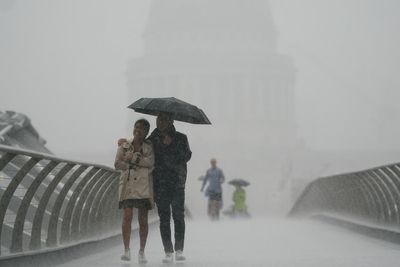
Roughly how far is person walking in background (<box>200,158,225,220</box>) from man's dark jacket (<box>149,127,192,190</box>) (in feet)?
49.5

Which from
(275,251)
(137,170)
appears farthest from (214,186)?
(137,170)

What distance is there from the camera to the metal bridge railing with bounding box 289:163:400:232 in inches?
561

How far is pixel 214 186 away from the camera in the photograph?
86.5 ft

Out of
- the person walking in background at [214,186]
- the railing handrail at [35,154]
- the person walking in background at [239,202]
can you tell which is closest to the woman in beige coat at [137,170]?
the railing handrail at [35,154]

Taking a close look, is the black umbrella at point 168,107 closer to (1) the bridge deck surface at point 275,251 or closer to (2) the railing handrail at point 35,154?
(2) the railing handrail at point 35,154

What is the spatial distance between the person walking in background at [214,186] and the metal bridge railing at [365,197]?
8.44 ft

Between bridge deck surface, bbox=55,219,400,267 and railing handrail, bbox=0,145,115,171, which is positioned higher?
railing handrail, bbox=0,145,115,171

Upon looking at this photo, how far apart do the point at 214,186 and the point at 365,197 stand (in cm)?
970

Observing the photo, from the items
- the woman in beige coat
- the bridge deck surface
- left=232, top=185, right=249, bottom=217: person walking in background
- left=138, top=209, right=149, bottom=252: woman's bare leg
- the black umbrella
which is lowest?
left=232, top=185, right=249, bottom=217: person walking in background

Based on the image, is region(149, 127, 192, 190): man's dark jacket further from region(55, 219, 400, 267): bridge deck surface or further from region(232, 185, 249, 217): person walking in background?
region(232, 185, 249, 217): person walking in background

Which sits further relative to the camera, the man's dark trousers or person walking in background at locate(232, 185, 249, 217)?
person walking in background at locate(232, 185, 249, 217)

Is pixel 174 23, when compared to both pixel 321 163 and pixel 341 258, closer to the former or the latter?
pixel 321 163

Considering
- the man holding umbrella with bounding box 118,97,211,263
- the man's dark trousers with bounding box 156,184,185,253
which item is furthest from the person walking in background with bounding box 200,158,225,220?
the man holding umbrella with bounding box 118,97,211,263

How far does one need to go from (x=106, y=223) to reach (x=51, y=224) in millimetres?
3910
